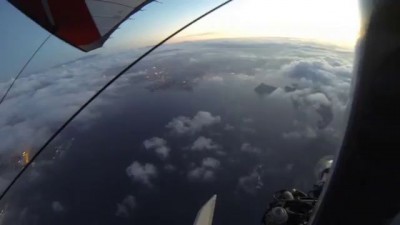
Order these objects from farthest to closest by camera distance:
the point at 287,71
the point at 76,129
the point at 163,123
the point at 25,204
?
the point at 287,71, the point at 163,123, the point at 25,204, the point at 76,129

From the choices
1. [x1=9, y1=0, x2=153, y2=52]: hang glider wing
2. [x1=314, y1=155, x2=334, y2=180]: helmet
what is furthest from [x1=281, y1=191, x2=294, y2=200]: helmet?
[x1=9, y1=0, x2=153, y2=52]: hang glider wing

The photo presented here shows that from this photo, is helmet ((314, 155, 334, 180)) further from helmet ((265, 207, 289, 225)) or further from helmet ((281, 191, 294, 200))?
helmet ((265, 207, 289, 225))

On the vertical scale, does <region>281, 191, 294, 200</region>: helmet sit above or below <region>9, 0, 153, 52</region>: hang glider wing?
below

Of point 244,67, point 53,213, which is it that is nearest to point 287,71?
point 244,67

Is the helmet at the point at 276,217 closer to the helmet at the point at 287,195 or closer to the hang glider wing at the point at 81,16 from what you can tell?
the helmet at the point at 287,195

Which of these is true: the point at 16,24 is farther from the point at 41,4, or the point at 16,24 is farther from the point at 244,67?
the point at 244,67

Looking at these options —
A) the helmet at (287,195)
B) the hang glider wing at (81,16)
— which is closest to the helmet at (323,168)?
the helmet at (287,195)

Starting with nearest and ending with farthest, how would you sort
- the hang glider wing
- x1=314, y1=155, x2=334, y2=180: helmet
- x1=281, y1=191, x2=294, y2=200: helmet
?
the hang glider wing < x1=314, y1=155, x2=334, y2=180: helmet < x1=281, y1=191, x2=294, y2=200: helmet

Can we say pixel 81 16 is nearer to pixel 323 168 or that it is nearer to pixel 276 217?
pixel 276 217
